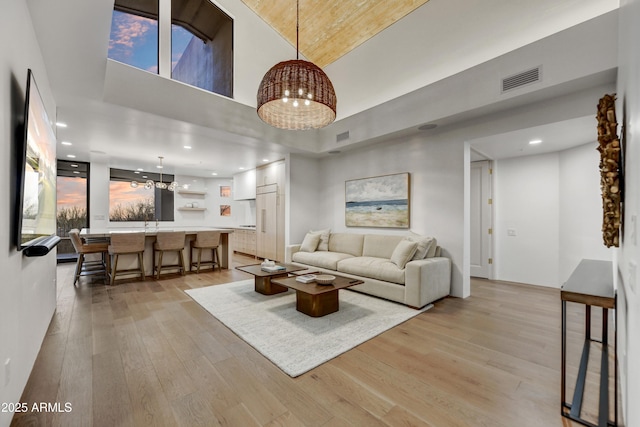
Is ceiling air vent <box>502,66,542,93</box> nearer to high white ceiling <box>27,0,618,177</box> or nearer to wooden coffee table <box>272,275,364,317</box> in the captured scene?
high white ceiling <box>27,0,618,177</box>

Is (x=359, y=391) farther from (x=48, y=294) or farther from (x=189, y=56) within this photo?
(x=189, y=56)

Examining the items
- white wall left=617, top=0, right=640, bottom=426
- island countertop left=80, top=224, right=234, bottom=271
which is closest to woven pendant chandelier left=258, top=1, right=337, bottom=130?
white wall left=617, top=0, right=640, bottom=426

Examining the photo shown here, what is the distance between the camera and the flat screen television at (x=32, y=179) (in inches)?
63.1

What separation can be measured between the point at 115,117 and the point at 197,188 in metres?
5.63

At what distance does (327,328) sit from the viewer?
9.59 feet

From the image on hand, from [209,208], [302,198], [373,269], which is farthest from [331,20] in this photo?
[209,208]

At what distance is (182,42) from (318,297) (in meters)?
4.90

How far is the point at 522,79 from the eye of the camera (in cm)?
314

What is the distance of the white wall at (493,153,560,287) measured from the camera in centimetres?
462

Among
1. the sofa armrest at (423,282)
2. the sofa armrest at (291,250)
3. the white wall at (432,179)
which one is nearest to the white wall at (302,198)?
the sofa armrest at (291,250)

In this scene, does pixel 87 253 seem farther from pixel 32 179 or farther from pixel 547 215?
pixel 547 215

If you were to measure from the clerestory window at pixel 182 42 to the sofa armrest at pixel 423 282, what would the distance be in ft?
14.7

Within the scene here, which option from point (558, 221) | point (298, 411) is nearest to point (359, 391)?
point (298, 411)

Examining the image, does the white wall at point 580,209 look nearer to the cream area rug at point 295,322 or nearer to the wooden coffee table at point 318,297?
the cream area rug at point 295,322
